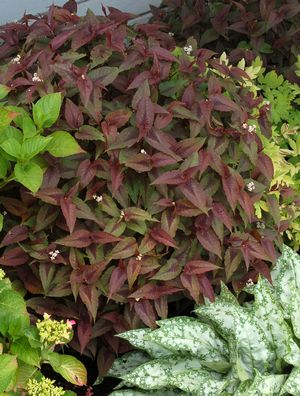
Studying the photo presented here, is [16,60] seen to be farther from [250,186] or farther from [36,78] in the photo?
[250,186]

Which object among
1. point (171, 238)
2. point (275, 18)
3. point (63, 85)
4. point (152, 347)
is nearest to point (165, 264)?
point (171, 238)

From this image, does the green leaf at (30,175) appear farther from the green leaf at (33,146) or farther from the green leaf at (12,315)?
the green leaf at (12,315)

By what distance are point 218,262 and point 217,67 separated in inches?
31.7

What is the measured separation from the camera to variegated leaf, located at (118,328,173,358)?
9.36ft

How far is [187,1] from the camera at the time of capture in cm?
411

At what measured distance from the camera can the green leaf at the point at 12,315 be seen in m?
2.36

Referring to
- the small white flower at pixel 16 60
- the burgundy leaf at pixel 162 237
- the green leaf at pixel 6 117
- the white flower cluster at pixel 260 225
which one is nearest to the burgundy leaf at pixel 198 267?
the burgundy leaf at pixel 162 237

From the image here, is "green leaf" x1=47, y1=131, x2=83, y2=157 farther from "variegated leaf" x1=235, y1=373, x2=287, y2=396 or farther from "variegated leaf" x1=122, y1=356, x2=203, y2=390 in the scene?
"variegated leaf" x1=235, y1=373, x2=287, y2=396

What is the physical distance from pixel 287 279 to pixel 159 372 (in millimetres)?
647

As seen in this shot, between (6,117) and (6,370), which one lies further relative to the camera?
(6,117)

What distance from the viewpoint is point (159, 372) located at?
9.41 feet

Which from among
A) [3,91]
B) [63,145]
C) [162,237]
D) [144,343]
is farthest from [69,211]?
[144,343]

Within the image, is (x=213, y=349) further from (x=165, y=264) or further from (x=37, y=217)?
(x=37, y=217)

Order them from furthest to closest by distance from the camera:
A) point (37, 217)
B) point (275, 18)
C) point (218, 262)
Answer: point (275, 18), point (218, 262), point (37, 217)
